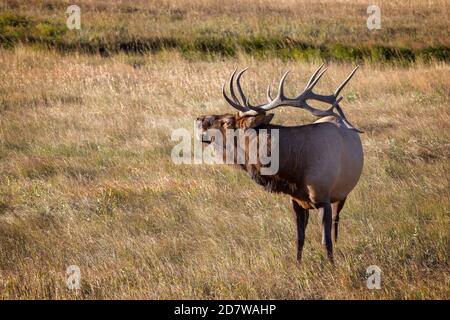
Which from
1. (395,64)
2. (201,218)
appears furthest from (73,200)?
(395,64)

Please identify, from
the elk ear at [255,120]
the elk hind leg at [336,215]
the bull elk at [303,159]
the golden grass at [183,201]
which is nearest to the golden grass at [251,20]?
the golden grass at [183,201]

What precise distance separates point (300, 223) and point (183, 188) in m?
2.55

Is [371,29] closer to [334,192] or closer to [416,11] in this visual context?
[416,11]

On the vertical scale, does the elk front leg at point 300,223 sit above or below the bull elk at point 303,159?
below

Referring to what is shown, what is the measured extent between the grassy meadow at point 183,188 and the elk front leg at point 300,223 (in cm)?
12

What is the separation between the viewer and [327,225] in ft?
21.1

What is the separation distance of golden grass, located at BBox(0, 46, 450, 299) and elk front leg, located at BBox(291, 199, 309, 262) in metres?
0.13

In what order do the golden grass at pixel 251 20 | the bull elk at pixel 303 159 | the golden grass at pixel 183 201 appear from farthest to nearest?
the golden grass at pixel 251 20, the bull elk at pixel 303 159, the golden grass at pixel 183 201

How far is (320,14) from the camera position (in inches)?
998

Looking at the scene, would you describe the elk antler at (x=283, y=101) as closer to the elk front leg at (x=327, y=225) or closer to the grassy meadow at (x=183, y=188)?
the elk front leg at (x=327, y=225)

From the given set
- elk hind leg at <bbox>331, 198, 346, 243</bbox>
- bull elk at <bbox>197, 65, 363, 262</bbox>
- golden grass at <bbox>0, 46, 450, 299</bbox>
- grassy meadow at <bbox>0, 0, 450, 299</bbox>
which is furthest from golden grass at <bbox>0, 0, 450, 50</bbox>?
bull elk at <bbox>197, 65, 363, 262</bbox>

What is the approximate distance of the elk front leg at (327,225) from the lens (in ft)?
20.9

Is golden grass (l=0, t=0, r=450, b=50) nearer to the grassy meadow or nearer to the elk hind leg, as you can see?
the grassy meadow

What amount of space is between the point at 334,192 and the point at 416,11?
70.2ft
